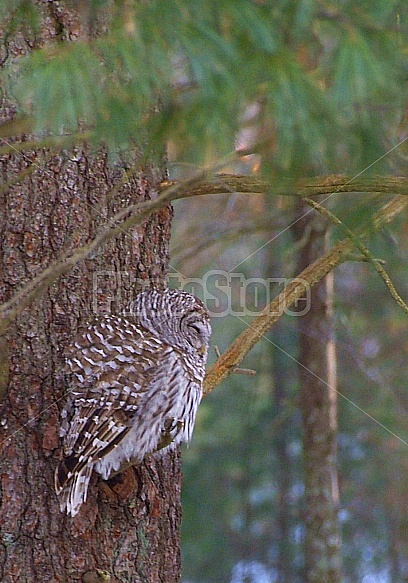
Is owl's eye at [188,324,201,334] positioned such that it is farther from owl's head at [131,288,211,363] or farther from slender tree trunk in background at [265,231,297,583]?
slender tree trunk in background at [265,231,297,583]

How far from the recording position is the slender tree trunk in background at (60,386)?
3068 mm

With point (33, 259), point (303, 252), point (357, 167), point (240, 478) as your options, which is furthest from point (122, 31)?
point (240, 478)

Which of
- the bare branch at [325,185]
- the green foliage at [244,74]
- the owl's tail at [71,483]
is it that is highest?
the bare branch at [325,185]

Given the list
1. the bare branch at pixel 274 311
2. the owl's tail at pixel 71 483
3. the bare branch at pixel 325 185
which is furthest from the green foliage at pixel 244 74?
the bare branch at pixel 274 311

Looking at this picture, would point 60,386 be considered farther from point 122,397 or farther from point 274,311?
point 274,311

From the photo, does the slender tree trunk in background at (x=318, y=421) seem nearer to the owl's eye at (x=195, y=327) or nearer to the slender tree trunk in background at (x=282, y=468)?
the owl's eye at (x=195, y=327)

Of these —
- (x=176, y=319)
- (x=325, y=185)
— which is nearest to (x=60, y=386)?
(x=176, y=319)

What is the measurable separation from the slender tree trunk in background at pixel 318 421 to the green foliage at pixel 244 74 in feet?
11.5

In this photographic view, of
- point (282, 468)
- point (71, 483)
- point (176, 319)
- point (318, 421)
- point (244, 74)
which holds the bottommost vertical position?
point (71, 483)

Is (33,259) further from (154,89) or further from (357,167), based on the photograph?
(357,167)

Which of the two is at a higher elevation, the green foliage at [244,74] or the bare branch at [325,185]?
the bare branch at [325,185]

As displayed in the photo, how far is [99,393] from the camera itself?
10.3ft

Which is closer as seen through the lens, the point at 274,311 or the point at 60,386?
the point at 60,386

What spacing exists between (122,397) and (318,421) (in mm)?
2848
